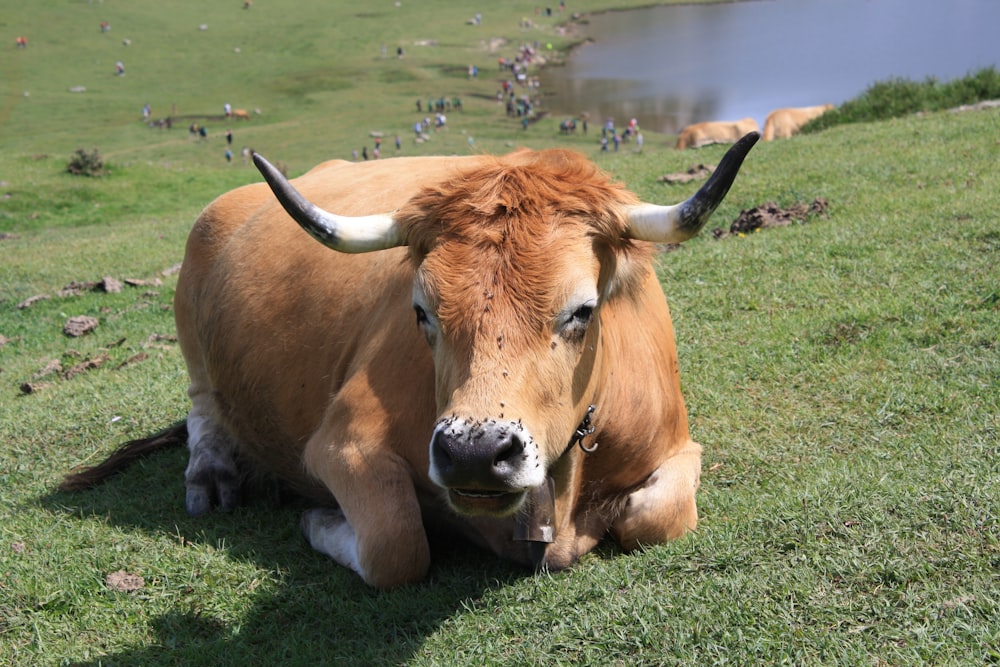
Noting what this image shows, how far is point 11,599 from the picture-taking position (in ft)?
15.6

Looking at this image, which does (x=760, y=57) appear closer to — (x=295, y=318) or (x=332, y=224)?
(x=295, y=318)

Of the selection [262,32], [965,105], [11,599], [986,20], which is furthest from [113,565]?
[262,32]

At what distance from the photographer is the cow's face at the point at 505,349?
138 inches

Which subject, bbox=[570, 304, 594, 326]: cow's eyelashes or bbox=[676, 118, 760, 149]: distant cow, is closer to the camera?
bbox=[570, 304, 594, 326]: cow's eyelashes

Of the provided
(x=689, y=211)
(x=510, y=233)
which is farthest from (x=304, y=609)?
(x=689, y=211)

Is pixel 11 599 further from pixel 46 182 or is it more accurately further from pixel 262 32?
pixel 262 32

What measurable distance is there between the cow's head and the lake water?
1452 inches

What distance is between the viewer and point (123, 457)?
6.69 metres

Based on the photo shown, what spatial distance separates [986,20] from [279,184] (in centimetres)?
7148

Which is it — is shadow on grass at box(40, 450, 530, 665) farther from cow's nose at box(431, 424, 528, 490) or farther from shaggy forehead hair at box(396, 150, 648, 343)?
shaggy forehead hair at box(396, 150, 648, 343)

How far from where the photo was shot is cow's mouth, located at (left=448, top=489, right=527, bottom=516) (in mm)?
3665

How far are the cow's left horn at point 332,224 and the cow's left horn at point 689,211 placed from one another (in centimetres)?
114

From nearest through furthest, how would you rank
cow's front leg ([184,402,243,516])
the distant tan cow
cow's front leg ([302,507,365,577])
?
cow's front leg ([302,507,365,577])
cow's front leg ([184,402,243,516])
the distant tan cow

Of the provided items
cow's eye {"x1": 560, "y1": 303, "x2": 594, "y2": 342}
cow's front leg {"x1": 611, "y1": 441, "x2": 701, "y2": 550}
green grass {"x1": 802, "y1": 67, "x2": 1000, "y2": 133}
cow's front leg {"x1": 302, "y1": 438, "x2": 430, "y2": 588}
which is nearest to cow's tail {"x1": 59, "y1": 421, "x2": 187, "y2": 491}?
cow's front leg {"x1": 302, "y1": 438, "x2": 430, "y2": 588}
